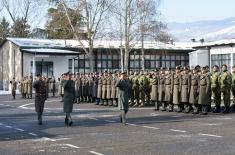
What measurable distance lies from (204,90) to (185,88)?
3.60 feet

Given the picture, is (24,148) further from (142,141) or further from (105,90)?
(105,90)

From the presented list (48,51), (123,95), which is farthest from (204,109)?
(48,51)

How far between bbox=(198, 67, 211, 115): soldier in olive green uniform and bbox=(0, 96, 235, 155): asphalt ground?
Answer: 2.32ft

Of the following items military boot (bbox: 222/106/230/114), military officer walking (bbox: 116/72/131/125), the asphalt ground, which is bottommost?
the asphalt ground

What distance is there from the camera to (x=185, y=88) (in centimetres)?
2211

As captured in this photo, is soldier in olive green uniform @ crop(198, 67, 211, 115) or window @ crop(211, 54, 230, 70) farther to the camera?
window @ crop(211, 54, 230, 70)

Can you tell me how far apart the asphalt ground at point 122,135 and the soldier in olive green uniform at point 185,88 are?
50.4 inches

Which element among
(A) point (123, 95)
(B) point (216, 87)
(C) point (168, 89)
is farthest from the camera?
(C) point (168, 89)

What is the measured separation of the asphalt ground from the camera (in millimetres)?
11680

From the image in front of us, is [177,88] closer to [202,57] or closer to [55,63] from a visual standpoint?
[202,57]

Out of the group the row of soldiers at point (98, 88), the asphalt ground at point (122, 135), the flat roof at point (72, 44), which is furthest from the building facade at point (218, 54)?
the asphalt ground at point (122, 135)

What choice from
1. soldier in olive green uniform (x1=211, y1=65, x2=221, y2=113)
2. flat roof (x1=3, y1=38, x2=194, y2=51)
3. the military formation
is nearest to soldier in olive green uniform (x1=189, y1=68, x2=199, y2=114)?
the military formation

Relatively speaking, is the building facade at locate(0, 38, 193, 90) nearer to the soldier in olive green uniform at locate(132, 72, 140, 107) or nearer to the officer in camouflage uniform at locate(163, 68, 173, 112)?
the soldier in olive green uniform at locate(132, 72, 140, 107)

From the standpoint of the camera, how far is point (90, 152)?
11.4 m
